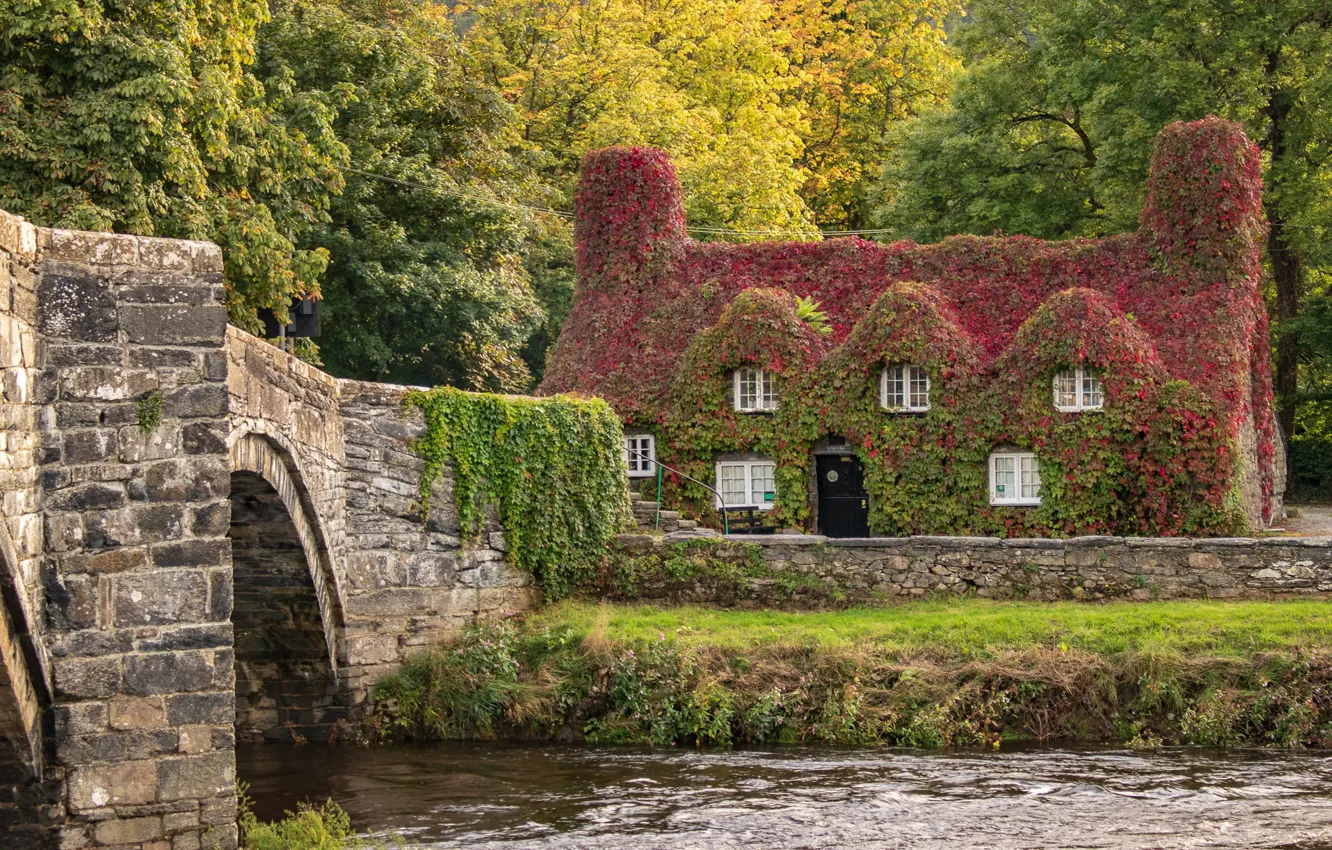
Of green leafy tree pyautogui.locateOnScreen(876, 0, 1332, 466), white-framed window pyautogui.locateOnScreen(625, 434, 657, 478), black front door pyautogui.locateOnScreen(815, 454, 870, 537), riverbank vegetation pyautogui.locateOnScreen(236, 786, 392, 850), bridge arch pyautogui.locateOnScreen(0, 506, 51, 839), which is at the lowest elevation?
riverbank vegetation pyautogui.locateOnScreen(236, 786, 392, 850)

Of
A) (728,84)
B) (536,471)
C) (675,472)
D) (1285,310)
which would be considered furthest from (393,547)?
(728,84)

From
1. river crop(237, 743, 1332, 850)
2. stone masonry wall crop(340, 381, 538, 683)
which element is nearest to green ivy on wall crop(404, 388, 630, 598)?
stone masonry wall crop(340, 381, 538, 683)

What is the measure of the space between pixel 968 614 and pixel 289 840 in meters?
10.3

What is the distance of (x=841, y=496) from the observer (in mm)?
27344

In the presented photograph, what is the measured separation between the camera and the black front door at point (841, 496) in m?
27.3

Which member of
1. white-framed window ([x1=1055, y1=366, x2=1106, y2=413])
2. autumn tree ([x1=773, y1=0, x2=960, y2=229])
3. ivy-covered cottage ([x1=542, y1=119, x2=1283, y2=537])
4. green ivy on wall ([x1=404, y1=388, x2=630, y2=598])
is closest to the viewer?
green ivy on wall ([x1=404, y1=388, x2=630, y2=598])

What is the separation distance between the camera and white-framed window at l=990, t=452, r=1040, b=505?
25.9 m

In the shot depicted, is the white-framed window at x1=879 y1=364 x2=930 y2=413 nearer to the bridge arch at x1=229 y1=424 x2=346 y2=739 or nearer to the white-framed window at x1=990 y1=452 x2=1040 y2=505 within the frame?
the white-framed window at x1=990 y1=452 x2=1040 y2=505

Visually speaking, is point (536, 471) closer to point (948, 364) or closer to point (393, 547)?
point (393, 547)

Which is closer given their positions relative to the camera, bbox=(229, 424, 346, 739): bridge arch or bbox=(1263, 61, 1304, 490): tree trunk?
bbox=(229, 424, 346, 739): bridge arch

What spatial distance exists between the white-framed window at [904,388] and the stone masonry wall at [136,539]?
55.9 feet

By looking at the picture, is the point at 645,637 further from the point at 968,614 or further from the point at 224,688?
the point at 224,688

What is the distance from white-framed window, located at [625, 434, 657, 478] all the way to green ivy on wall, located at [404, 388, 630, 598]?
5.01m

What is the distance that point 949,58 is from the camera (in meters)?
46.7
